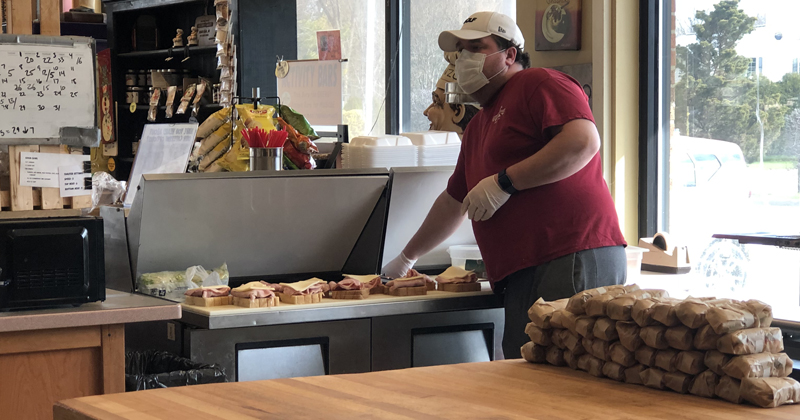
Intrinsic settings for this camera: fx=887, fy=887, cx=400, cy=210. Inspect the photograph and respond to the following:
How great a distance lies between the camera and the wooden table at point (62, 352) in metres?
2.19

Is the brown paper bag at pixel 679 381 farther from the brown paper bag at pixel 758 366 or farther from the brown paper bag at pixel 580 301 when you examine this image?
the brown paper bag at pixel 580 301

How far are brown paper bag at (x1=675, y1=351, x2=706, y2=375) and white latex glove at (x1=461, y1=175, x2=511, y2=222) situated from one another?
1193 millimetres

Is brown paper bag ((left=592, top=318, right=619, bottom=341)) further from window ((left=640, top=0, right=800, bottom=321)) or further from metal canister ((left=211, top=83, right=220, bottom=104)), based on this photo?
metal canister ((left=211, top=83, right=220, bottom=104))

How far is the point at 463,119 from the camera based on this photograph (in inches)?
144

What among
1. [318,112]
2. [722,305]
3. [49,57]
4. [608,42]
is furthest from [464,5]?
[722,305]

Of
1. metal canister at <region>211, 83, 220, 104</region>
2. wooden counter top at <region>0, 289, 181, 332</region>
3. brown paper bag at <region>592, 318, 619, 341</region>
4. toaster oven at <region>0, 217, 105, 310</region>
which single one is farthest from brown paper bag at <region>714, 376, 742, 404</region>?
metal canister at <region>211, 83, 220, 104</region>

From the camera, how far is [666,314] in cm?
154

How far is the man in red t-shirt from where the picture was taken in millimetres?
2613

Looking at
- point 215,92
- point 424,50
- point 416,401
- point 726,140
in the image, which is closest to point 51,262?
point 416,401

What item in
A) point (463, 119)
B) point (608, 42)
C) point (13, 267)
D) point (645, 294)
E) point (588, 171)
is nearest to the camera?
point (645, 294)

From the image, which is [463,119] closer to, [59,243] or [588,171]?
[588,171]

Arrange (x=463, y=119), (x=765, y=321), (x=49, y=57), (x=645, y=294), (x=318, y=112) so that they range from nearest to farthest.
Answer: (x=765, y=321) < (x=645, y=294) < (x=49, y=57) < (x=463, y=119) < (x=318, y=112)

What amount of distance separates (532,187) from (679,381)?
3.92 feet

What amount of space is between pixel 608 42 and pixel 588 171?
1393mm
